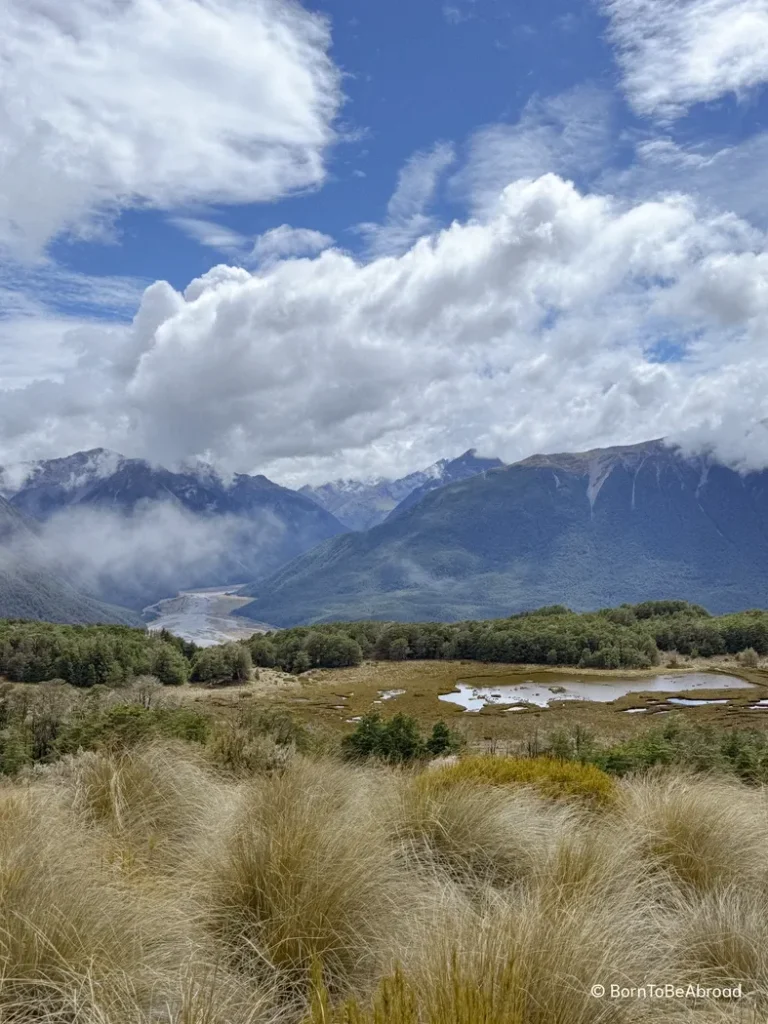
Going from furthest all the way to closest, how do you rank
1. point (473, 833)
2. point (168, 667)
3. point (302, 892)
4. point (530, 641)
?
point (530, 641), point (168, 667), point (473, 833), point (302, 892)

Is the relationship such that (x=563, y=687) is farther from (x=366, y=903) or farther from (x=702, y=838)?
(x=366, y=903)

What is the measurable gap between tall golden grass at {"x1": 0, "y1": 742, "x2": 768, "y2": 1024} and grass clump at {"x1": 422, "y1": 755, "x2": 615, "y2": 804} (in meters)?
0.41

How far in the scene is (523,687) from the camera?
203 feet

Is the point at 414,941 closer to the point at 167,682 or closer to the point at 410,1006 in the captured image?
the point at 410,1006

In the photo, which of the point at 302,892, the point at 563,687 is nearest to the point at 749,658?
the point at 563,687

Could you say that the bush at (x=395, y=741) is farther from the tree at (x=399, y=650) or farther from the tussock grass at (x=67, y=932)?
the tree at (x=399, y=650)

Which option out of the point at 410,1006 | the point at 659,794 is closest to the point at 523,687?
the point at 659,794

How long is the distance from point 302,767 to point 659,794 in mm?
2948

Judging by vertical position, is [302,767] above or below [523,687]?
above

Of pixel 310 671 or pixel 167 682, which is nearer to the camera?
pixel 167 682

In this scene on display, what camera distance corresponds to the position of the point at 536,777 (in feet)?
21.1

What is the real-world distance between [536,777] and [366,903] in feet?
11.4

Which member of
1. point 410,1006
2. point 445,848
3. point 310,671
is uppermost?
point 410,1006

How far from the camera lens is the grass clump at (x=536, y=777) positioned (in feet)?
19.4
